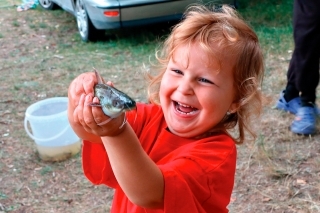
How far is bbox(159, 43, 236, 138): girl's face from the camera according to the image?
1534 millimetres

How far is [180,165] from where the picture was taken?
4.66ft

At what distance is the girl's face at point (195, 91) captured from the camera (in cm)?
153

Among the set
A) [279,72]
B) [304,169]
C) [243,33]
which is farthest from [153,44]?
[243,33]

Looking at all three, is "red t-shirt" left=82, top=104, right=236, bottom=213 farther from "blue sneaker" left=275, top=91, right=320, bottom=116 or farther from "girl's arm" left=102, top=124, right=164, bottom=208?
"blue sneaker" left=275, top=91, right=320, bottom=116

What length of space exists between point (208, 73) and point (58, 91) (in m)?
3.75

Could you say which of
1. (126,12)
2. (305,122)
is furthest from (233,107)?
(126,12)

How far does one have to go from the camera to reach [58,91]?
5090 millimetres

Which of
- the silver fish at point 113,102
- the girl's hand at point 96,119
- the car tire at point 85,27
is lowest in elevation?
the car tire at point 85,27

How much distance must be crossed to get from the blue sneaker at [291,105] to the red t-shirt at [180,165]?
2582 mm

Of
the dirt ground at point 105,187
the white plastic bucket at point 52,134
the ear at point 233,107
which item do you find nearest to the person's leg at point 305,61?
the dirt ground at point 105,187

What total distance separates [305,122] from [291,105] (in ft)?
1.09

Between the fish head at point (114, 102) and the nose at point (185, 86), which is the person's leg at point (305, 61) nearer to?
the nose at point (185, 86)

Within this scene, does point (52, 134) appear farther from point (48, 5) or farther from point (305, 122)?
point (48, 5)

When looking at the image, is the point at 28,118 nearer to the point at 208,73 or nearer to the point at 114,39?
the point at 208,73
